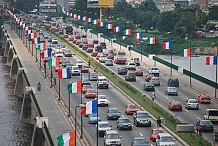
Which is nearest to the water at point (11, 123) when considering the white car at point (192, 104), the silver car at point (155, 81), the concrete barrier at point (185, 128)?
the white car at point (192, 104)

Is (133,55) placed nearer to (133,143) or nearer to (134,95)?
(134,95)

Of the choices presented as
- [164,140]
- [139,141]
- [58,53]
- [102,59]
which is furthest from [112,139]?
[58,53]

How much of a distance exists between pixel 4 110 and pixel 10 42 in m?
78.0

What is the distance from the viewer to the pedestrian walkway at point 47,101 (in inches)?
2936

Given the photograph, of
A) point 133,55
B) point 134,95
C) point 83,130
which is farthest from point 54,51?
point 83,130

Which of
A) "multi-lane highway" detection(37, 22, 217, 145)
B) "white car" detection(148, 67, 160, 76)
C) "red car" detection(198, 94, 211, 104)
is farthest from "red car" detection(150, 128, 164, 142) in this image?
"white car" detection(148, 67, 160, 76)

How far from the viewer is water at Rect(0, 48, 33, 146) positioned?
87.5 m

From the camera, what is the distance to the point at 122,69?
398 feet

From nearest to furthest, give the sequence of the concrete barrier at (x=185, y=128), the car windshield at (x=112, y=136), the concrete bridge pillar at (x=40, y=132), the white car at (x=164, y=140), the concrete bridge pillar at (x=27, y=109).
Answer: the white car at (x=164, y=140)
the car windshield at (x=112, y=136)
the concrete barrier at (x=185, y=128)
the concrete bridge pillar at (x=40, y=132)
the concrete bridge pillar at (x=27, y=109)

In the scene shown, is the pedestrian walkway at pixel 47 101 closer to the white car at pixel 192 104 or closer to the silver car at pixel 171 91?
the white car at pixel 192 104

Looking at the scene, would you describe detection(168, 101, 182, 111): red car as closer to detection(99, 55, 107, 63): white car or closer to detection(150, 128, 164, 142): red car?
detection(150, 128, 164, 142): red car

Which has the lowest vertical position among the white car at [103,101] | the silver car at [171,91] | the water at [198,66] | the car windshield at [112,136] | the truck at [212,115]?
the water at [198,66]

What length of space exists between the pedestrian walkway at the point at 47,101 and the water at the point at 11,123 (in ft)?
12.1

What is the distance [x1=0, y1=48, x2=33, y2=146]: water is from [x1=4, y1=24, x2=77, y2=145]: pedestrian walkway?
3.68 m
